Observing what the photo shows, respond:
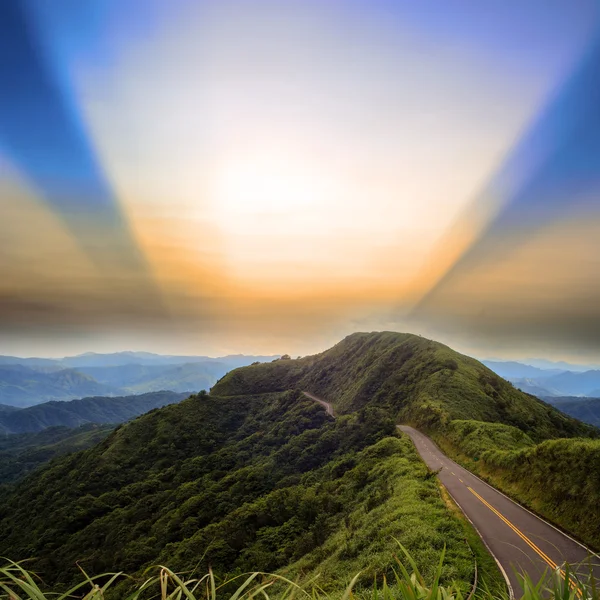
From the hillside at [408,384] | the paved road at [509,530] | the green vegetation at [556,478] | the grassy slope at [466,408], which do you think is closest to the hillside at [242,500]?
the paved road at [509,530]

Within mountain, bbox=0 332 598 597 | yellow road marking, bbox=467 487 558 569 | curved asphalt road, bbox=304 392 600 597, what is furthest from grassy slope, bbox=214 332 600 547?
yellow road marking, bbox=467 487 558 569

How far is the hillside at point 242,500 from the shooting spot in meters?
22.6

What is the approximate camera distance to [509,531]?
21.5 metres

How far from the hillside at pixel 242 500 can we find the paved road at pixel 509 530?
5.72 ft

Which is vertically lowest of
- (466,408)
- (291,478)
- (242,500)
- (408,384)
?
(242,500)

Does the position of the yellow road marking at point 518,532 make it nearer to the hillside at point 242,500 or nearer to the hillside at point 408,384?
the hillside at point 242,500

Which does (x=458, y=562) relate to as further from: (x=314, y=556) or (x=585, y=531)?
(x=314, y=556)

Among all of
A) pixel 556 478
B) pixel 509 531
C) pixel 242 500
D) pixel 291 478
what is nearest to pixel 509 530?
pixel 509 531

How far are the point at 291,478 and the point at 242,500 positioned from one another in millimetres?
7454

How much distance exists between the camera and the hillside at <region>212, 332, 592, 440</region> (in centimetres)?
5891

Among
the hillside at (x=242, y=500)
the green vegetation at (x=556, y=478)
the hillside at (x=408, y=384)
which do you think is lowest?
the hillside at (x=242, y=500)

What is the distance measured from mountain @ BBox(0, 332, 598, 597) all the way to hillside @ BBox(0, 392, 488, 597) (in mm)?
225

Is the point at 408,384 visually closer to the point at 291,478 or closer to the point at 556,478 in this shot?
the point at 291,478

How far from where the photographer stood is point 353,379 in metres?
106
